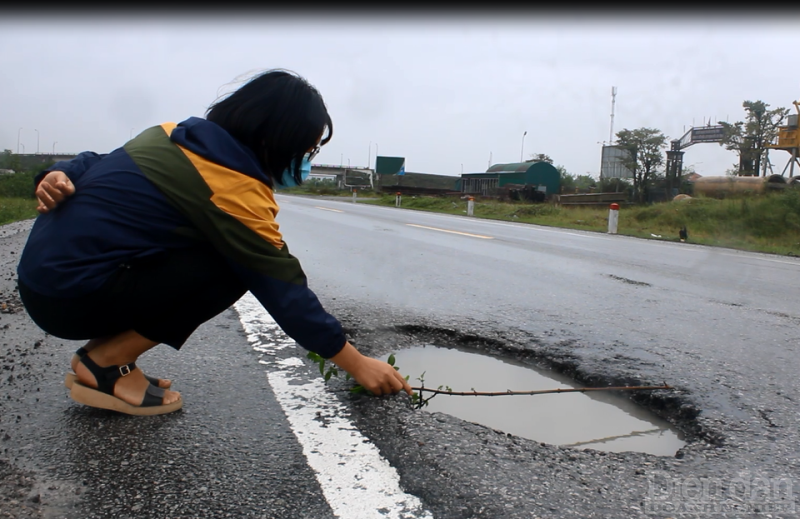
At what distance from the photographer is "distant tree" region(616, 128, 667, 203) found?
36.1 metres

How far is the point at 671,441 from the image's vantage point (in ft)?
7.37

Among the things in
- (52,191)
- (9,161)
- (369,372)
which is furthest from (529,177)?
(52,191)

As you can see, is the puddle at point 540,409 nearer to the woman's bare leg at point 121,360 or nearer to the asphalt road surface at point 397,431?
the asphalt road surface at point 397,431

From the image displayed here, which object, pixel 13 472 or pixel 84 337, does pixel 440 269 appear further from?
pixel 13 472

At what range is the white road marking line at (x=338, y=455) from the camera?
1619 millimetres

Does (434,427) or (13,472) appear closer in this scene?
(13,472)

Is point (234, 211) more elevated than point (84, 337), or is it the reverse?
point (234, 211)

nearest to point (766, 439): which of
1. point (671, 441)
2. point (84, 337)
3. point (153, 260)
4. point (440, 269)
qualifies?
point (671, 441)

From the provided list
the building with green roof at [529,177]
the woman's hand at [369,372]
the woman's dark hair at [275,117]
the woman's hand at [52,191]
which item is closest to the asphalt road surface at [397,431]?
the woman's hand at [369,372]

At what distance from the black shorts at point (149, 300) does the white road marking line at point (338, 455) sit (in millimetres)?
505

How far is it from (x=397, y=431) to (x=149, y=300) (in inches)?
36.7

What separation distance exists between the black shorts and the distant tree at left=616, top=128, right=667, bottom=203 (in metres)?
36.3

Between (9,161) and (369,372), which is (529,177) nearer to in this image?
(9,161)

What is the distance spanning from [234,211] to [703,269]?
6967 millimetres
